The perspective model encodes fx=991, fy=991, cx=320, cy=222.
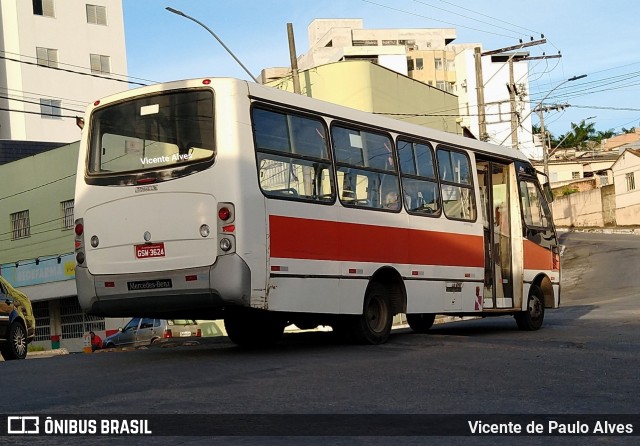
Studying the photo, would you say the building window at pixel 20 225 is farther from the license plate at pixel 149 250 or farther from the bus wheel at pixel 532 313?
the license plate at pixel 149 250

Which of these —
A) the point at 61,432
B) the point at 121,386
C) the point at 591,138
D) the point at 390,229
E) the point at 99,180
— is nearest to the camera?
the point at 61,432

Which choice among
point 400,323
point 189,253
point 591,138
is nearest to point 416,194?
point 189,253

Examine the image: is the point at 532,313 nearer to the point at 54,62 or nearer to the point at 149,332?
the point at 149,332

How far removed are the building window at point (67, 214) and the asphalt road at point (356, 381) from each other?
25634mm

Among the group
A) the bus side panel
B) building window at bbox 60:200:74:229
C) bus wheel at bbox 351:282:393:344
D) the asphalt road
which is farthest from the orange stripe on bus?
building window at bbox 60:200:74:229

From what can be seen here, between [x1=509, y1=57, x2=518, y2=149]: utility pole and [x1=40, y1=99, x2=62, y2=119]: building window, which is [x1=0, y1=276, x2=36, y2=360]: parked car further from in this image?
[x1=40, y1=99, x2=62, y2=119]: building window

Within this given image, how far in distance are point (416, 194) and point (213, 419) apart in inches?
310

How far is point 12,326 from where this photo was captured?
680 inches

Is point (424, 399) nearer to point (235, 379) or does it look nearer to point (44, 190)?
point (235, 379)

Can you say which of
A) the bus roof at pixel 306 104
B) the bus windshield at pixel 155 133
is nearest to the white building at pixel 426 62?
the bus roof at pixel 306 104

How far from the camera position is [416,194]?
14.6 metres

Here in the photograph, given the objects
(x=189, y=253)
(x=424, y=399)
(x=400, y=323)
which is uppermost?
(x=189, y=253)

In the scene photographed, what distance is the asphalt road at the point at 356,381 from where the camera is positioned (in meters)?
7.76

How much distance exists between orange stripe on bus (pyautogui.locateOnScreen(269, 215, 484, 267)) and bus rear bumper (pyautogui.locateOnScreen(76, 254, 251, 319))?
753mm
